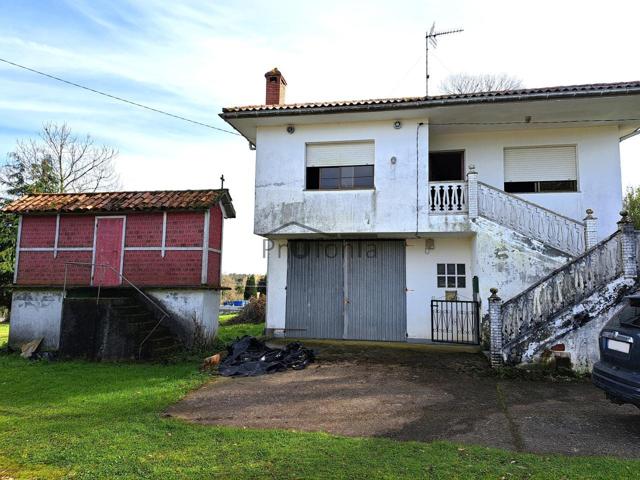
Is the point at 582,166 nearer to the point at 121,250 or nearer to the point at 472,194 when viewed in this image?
the point at 472,194

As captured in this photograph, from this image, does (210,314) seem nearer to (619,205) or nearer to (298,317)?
(298,317)

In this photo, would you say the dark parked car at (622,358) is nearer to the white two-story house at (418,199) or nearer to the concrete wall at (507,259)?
the concrete wall at (507,259)

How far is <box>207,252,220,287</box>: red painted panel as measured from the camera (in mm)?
10459

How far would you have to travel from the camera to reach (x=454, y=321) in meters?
10.7

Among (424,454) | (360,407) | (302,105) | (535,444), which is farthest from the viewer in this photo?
(302,105)

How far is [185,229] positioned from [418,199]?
577 centimetres

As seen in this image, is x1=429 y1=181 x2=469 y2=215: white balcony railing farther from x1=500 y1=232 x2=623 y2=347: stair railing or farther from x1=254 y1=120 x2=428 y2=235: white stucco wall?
x1=500 y1=232 x2=623 y2=347: stair railing

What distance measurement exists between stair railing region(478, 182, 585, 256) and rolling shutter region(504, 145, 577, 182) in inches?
61.4

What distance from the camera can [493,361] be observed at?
24.5ft

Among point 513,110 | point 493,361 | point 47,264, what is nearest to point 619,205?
point 513,110

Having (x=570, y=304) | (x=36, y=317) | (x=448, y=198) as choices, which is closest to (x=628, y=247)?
(x=570, y=304)

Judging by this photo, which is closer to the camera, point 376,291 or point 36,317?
point 36,317

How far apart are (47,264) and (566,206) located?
43.9 feet

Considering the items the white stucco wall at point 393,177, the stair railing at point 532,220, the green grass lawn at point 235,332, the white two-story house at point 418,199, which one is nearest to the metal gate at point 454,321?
the white two-story house at point 418,199
